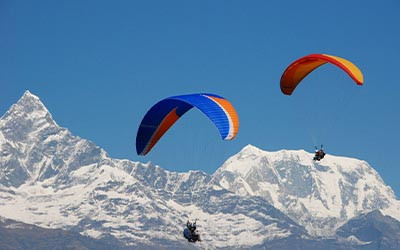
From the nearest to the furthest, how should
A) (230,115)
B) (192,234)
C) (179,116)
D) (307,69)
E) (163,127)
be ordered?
(192,234)
(230,115)
(307,69)
(163,127)
(179,116)

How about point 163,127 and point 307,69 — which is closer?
point 307,69

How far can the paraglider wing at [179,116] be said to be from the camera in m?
77.7

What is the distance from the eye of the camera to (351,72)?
72750mm

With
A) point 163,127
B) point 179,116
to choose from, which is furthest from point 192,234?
point 179,116

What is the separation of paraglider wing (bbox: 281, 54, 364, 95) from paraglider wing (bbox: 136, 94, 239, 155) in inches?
→ 213

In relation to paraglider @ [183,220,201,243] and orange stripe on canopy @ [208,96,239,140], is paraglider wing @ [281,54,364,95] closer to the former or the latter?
orange stripe on canopy @ [208,96,239,140]

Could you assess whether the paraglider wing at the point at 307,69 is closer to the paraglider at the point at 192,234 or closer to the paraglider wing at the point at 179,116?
the paraglider wing at the point at 179,116

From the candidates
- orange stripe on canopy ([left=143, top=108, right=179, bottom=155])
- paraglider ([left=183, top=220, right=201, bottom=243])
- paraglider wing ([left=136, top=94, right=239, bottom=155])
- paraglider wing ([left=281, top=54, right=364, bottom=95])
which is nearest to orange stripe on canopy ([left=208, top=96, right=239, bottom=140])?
paraglider wing ([left=136, top=94, right=239, bottom=155])

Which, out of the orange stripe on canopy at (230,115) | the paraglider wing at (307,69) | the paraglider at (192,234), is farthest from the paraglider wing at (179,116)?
the paraglider at (192,234)

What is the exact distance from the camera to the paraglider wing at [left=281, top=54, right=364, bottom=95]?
240ft

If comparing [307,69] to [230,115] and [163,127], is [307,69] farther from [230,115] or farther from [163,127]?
[163,127]

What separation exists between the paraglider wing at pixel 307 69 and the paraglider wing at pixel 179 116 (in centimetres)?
542

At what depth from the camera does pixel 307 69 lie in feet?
270

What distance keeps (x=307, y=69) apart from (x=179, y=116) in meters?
12.3
